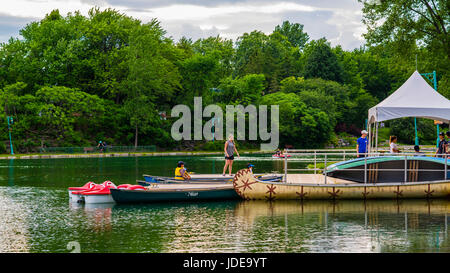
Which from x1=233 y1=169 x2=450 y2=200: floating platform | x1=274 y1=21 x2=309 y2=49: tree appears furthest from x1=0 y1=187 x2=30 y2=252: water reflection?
x1=274 y1=21 x2=309 y2=49: tree

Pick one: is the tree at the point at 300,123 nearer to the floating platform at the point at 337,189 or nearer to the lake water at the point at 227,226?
the floating platform at the point at 337,189

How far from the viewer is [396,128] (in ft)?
300

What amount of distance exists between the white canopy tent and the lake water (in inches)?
166

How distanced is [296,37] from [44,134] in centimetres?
10157

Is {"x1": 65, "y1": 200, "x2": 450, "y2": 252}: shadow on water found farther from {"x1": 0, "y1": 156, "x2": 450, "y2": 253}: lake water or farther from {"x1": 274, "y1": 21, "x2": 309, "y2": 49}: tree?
{"x1": 274, "y1": 21, "x2": 309, "y2": 49}: tree

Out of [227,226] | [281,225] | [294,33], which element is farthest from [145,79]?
[294,33]

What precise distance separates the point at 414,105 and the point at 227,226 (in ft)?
37.3

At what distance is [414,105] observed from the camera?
23250mm

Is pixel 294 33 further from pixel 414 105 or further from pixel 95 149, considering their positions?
pixel 414 105

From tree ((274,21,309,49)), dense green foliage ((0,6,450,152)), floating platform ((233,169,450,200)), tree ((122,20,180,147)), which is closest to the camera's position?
floating platform ((233,169,450,200))

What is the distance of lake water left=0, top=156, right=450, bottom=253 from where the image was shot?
13.8 metres

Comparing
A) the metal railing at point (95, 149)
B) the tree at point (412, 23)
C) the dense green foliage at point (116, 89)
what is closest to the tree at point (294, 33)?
the dense green foliage at point (116, 89)
